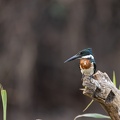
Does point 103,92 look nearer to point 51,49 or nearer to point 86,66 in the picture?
point 86,66

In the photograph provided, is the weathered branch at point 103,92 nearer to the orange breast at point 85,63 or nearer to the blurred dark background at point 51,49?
the orange breast at point 85,63

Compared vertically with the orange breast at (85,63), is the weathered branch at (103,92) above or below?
below

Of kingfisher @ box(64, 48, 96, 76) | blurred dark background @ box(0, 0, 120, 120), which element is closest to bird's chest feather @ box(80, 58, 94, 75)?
kingfisher @ box(64, 48, 96, 76)

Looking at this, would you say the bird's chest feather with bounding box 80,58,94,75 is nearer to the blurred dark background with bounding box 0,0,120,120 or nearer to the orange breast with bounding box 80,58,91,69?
the orange breast with bounding box 80,58,91,69

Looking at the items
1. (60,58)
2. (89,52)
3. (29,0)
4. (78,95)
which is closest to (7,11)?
(29,0)

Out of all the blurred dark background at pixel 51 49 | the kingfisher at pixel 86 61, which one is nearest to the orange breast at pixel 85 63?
the kingfisher at pixel 86 61

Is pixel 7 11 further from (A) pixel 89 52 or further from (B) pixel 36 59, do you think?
(A) pixel 89 52
